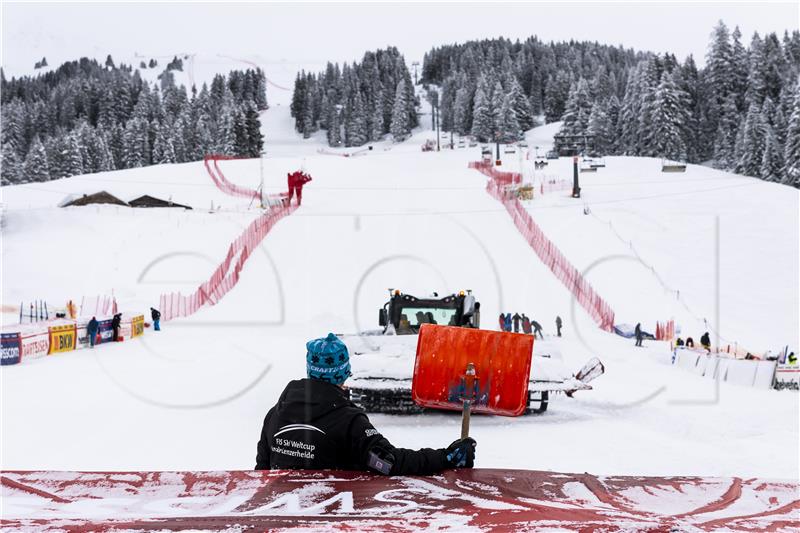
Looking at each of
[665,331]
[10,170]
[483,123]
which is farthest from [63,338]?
[483,123]

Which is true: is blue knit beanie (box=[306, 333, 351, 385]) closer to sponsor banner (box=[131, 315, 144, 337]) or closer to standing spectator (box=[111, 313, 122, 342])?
standing spectator (box=[111, 313, 122, 342])

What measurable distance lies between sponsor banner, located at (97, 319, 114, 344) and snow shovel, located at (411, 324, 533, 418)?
52.2ft

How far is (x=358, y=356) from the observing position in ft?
34.5

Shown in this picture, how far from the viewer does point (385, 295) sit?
26.8 m

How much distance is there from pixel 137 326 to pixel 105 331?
138 cm

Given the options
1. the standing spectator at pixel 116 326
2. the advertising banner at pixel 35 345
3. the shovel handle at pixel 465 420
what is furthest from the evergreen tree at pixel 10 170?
the shovel handle at pixel 465 420

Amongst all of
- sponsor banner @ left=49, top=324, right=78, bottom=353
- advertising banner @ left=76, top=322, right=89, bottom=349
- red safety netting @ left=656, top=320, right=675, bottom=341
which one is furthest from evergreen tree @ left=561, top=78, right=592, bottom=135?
sponsor banner @ left=49, top=324, right=78, bottom=353

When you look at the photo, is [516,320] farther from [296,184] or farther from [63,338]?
[296,184]

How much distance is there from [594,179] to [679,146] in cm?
2953

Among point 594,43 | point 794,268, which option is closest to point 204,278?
point 794,268

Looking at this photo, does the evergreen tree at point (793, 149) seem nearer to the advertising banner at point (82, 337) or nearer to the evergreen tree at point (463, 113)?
the advertising banner at point (82, 337)

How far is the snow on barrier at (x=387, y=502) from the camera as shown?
2.86 metres

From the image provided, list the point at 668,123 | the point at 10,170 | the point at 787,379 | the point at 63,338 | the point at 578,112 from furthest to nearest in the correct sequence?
the point at 578,112
the point at 10,170
the point at 668,123
the point at 63,338
the point at 787,379

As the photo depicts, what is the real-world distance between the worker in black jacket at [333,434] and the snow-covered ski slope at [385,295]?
173 inches
